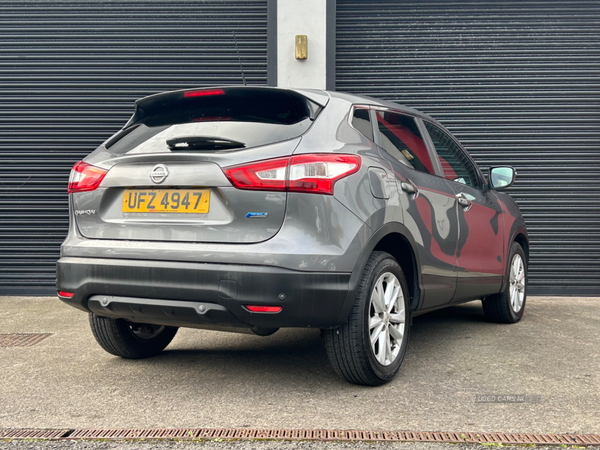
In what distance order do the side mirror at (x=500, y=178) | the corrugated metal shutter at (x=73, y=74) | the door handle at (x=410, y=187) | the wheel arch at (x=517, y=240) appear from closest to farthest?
1. the door handle at (x=410, y=187)
2. the side mirror at (x=500, y=178)
3. the wheel arch at (x=517, y=240)
4. the corrugated metal shutter at (x=73, y=74)

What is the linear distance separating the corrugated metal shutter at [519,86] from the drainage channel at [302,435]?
5070 millimetres

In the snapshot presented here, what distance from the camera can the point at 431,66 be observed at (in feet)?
23.7

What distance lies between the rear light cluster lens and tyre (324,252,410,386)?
0.54 meters

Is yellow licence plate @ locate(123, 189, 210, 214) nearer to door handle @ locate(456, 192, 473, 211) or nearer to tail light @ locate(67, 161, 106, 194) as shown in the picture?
tail light @ locate(67, 161, 106, 194)

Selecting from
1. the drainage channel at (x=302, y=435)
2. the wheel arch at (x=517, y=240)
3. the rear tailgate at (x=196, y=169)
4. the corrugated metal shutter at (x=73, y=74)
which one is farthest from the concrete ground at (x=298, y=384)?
the corrugated metal shutter at (x=73, y=74)

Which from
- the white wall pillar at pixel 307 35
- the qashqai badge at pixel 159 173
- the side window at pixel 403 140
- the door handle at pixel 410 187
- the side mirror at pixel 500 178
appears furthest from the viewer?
the white wall pillar at pixel 307 35

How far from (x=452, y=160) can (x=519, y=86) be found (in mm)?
3404

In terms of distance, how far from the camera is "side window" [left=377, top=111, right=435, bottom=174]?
3.53 m

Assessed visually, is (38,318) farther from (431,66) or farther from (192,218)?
(431,66)

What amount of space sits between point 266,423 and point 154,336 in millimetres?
1565

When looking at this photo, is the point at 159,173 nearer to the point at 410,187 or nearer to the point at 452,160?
the point at 410,187

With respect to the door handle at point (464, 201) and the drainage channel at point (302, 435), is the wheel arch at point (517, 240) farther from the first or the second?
the drainage channel at point (302, 435)

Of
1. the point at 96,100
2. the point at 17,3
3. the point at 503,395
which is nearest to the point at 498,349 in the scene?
the point at 503,395

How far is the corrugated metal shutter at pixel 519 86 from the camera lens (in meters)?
7.12
